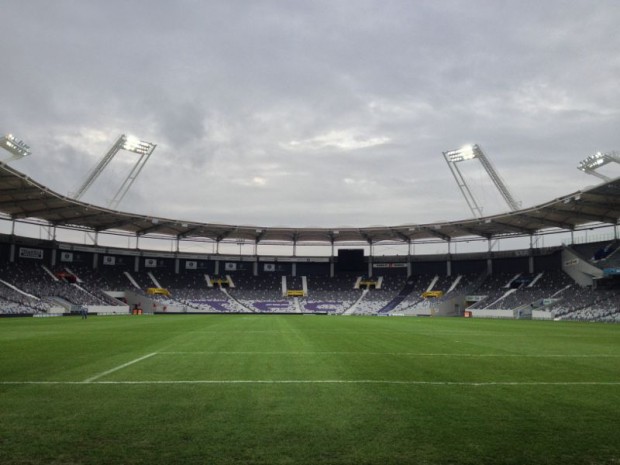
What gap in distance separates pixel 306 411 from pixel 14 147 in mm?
54073

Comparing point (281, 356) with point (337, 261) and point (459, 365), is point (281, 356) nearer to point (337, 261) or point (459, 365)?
point (459, 365)

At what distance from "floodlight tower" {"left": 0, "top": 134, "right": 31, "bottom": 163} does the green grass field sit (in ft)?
148

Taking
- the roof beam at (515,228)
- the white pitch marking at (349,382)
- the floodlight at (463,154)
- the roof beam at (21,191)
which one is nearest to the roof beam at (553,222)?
the roof beam at (515,228)

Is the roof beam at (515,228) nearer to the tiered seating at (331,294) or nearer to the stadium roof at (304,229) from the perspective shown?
the stadium roof at (304,229)

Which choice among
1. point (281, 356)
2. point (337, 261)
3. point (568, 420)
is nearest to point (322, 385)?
point (568, 420)

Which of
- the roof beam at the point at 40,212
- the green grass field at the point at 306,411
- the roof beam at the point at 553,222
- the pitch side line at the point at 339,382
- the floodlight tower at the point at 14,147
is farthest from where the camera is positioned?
the roof beam at the point at 553,222

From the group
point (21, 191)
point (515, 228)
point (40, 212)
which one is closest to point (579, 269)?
point (515, 228)

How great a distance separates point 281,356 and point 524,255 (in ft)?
237

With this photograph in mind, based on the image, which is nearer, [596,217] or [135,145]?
[596,217]

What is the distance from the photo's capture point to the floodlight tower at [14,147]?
48.9 m

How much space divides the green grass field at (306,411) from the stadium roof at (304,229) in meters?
40.0

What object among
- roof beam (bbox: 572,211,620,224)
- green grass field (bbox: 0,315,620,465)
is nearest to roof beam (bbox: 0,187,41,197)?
green grass field (bbox: 0,315,620,465)

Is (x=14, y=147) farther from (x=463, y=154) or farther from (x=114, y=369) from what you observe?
(x=463, y=154)

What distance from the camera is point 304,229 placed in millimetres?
79812
